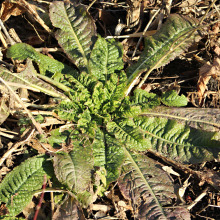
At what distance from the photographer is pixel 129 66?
283cm

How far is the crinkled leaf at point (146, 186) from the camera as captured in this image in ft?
7.08

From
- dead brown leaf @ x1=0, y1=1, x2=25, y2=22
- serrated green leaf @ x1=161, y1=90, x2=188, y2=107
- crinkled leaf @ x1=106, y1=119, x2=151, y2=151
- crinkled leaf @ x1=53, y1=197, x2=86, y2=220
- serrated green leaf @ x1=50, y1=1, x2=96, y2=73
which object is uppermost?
dead brown leaf @ x1=0, y1=1, x2=25, y2=22

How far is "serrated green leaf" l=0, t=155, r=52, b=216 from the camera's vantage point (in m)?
2.16

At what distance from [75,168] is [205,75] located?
1.64 m

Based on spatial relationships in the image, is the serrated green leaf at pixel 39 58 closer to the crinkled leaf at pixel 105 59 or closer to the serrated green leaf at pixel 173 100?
the crinkled leaf at pixel 105 59

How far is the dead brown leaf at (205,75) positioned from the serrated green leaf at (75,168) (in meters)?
1.34

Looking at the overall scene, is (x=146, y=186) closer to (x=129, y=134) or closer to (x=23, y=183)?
(x=129, y=134)

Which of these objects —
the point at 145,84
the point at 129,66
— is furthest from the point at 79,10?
the point at 145,84

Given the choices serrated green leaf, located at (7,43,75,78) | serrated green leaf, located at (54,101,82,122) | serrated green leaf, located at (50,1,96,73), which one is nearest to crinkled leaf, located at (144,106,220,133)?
serrated green leaf, located at (54,101,82,122)

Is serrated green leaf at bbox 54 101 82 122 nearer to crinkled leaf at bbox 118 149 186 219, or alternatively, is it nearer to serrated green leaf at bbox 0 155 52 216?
serrated green leaf at bbox 0 155 52 216

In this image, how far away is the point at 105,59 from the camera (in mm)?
2674

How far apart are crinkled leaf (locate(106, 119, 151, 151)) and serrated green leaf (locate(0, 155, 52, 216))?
2.05 ft

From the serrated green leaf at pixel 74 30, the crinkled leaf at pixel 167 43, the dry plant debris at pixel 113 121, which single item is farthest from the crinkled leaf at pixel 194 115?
the serrated green leaf at pixel 74 30

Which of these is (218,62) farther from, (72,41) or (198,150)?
(72,41)
